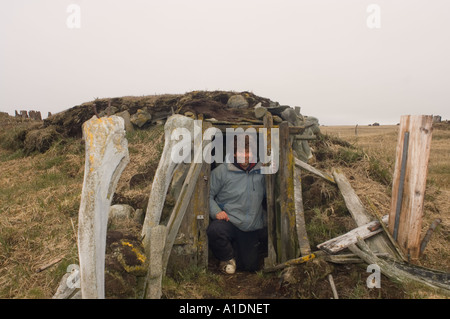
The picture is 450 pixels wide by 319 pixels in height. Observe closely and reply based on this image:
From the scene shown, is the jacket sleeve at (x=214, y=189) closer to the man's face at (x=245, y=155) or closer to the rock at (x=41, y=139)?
the man's face at (x=245, y=155)

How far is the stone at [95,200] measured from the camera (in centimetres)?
237

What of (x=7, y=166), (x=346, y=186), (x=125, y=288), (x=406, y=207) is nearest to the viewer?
(x=125, y=288)

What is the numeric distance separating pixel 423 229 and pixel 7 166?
11835 mm

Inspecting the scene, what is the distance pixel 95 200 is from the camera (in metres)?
2.40

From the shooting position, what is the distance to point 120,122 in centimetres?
268

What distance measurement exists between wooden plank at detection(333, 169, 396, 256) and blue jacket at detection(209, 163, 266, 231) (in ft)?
4.45

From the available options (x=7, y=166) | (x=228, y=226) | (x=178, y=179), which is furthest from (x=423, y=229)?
(x=7, y=166)

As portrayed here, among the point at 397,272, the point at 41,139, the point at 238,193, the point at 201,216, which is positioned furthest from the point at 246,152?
the point at 41,139

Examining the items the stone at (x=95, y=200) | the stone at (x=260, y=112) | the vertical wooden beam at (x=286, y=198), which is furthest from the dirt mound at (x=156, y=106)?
the stone at (x=95, y=200)

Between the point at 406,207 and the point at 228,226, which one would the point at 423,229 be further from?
the point at 228,226

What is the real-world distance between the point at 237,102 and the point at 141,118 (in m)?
3.94

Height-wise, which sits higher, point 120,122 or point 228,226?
point 120,122

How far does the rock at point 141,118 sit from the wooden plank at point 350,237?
7521 mm
